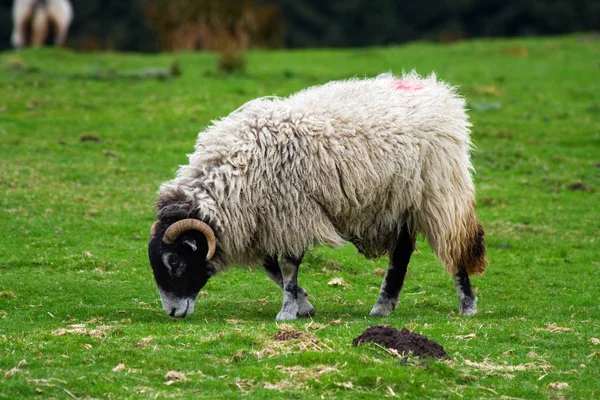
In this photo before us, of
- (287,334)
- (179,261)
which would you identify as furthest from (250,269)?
(287,334)

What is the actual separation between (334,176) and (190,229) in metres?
1.63

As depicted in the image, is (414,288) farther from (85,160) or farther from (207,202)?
(85,160)

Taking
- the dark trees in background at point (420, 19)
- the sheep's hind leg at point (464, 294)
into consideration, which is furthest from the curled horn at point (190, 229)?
the dark trees in background at point (420, 19)

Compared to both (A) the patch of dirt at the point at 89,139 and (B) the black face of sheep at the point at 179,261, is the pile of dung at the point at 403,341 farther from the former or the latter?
(A) the patch of dirt at the point at 89,139

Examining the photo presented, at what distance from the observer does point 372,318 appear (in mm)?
10758

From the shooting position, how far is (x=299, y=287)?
36.2ft

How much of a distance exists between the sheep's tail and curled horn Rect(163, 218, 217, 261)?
2437 millimetres

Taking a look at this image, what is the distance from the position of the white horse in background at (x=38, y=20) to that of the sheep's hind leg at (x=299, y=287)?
853 inches

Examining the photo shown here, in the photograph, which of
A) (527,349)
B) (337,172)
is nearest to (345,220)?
(337,172)

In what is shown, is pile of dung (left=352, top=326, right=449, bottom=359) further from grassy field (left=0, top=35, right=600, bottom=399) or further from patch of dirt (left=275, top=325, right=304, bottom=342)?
patch of dirt (left=275, top=325, right=304, bottom=342)

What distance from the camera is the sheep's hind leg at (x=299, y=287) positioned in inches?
430

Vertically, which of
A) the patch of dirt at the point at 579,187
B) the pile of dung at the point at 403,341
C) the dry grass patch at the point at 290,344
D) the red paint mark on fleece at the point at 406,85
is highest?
the red paint mark on fleece at the point at 406,85

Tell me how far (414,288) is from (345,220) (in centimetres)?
202

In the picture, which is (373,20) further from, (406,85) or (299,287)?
(299,287)
